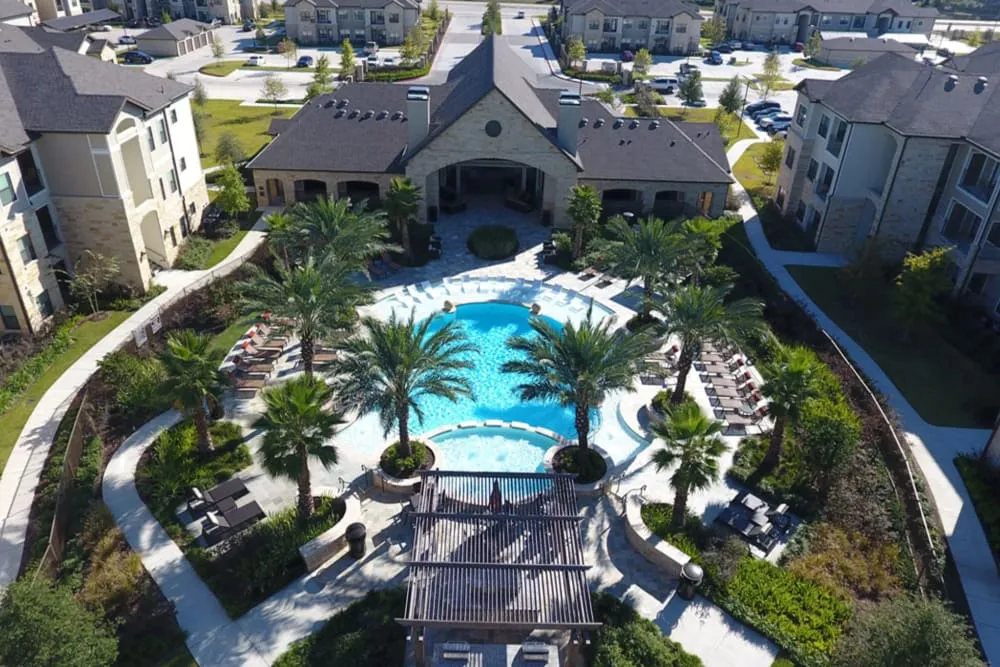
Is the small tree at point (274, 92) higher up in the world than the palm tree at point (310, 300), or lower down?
lower down

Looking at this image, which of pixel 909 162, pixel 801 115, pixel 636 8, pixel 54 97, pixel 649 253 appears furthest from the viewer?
pixel 636 8

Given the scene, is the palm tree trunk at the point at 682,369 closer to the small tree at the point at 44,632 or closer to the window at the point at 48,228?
the small tree at the point at 44,632

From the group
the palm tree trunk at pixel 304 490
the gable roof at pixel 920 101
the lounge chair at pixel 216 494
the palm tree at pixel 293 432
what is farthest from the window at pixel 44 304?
the gable roof at pixel 920 101

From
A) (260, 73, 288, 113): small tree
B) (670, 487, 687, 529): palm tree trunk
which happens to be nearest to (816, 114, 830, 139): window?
(670, 487, 687, 529): palm tree trunk

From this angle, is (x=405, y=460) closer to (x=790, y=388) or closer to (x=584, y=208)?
(x=790, y=388)

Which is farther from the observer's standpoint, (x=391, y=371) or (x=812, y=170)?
(x=812, y=170)

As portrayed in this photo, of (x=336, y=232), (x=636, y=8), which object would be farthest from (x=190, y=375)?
(x=636, y=8)

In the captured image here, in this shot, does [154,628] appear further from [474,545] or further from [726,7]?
[726,7]
